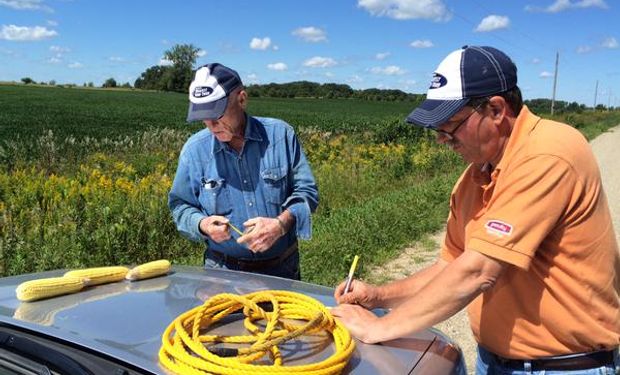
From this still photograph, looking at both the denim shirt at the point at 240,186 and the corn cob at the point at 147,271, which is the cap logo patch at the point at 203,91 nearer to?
the denim shirt at the point at 240,186

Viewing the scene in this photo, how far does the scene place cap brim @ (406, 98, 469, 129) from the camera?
186cm

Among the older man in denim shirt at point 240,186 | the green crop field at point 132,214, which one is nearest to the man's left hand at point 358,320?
the older man in denim shirt at point 240,186

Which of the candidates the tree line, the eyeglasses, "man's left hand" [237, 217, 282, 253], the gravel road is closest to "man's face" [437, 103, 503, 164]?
the eyeglasses

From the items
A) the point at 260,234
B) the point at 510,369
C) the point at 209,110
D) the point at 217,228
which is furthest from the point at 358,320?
the point at 209,110

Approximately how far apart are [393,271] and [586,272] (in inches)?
190

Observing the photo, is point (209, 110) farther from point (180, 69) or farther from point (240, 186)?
point (180, 69)

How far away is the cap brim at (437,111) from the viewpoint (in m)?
1.86

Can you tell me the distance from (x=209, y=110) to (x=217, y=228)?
614mm

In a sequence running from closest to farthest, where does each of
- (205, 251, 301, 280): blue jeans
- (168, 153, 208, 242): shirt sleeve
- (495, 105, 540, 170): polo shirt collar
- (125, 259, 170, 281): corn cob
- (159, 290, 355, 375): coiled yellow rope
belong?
(159, 290, 355, 375): coiled yellow rope → (495, 105, 540, 170): polo shirt collar → (125, 259, 170, 281): corn cob → (168, 153, 208, 242): shirt sleeve → (205, 251, 301, 280): blue jeans

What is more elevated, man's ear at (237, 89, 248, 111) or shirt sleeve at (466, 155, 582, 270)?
man's ear at (237, 89, 248, 111)

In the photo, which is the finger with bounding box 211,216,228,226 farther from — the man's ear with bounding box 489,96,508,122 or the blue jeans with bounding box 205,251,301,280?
the man's ear with bounding box 489,96,508,122

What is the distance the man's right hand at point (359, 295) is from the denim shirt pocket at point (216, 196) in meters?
1.16

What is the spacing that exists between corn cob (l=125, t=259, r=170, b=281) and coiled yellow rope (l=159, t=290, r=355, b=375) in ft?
1.71

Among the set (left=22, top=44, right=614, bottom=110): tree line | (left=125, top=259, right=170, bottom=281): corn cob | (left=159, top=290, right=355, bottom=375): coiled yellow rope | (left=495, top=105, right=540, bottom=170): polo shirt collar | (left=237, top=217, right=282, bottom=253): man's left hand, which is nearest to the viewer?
(left=159, top=290, right=355, bottom=375): coiled yellow rope
